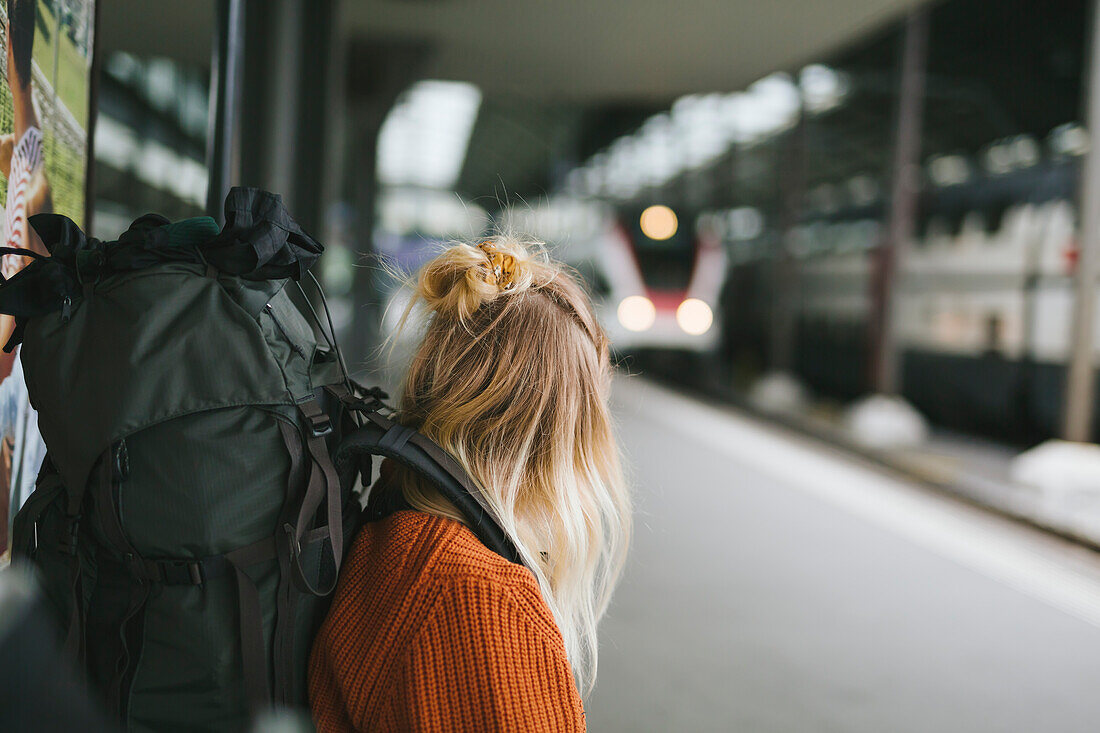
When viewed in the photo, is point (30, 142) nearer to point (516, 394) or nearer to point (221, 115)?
point (516, 394)

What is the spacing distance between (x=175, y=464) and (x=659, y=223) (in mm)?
11056

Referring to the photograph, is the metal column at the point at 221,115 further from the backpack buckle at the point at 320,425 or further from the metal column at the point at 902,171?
the metal column at the point at 902,171

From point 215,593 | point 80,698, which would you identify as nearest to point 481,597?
point 215,593

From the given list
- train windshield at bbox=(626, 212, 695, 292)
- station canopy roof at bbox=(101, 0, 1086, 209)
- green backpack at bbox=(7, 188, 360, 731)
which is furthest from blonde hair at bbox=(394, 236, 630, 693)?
train windshield at bbox=(626, 212, 695, 292)

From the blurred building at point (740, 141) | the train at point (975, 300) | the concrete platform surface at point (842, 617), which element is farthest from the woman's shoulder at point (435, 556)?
the train at point (975, 300)

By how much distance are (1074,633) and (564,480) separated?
2679 millimetres

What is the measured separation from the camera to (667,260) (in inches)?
455

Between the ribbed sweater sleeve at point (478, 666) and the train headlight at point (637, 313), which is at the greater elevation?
the train headlight at point (637, 313)

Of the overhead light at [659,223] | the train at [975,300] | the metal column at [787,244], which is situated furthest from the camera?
the overhead light at [659,223]

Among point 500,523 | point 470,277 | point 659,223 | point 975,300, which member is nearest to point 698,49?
point 659,223

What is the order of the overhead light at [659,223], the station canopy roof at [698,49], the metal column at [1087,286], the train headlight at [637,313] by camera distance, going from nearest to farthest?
the metal column at [1087,286] < the station canopy roof at [698,49] < the train headlight at [637,313] < the overhead light at [659,223]

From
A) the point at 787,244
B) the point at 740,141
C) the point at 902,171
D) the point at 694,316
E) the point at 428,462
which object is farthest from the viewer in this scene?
the point at 740,141

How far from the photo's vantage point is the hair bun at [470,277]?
123 cm

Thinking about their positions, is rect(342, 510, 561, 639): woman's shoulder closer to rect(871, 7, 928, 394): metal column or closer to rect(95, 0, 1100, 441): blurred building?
rect(95, 0, 1100, 441): blurred building
